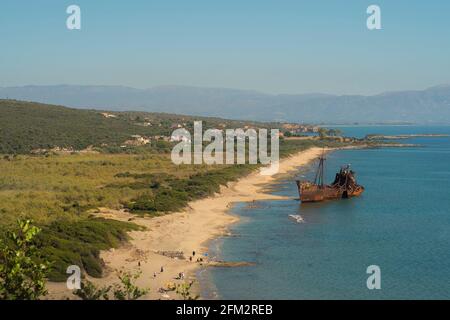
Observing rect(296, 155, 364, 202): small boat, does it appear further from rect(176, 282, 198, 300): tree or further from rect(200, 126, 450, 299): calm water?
rect(176, 282, 198, 300): tree

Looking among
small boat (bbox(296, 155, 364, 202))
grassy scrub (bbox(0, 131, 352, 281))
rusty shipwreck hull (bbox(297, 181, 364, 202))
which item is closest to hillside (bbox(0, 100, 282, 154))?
grassy scrub (bbox(0, 131, 352, 281))

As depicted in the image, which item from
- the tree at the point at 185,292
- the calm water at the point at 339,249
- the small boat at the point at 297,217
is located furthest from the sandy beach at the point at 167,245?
the small boat at the point at 297,217

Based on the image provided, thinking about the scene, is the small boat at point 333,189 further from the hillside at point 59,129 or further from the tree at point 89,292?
the hillside at point 59,129

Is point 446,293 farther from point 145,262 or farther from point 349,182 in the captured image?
point 349,182

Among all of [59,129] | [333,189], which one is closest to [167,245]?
[333,189]

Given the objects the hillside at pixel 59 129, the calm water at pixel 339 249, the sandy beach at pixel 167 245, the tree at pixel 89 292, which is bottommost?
the calm water at pixel 339 249
